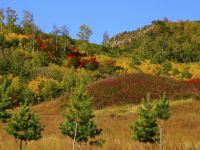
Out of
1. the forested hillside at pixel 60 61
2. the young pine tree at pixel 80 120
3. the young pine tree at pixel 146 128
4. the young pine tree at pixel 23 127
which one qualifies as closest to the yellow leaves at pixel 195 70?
the forested hillside at pixel 60 61

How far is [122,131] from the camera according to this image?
29078 mm

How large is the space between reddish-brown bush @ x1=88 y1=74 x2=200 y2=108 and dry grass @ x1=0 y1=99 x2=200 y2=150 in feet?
14.2

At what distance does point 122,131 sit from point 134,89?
2699 cm

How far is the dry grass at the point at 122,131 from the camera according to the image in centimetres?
2089

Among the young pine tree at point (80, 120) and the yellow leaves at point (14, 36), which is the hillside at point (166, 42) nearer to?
the yellow leaves at point (14, 36)

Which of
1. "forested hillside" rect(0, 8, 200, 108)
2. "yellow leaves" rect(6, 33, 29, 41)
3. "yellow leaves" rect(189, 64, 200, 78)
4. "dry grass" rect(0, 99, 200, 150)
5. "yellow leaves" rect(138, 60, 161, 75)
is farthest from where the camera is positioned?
"yellow leaves" rect(6, 33, 29, 41)

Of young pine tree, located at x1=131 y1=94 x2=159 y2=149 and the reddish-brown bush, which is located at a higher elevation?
the reddish-brown bush

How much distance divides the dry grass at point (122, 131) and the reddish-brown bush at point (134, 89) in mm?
4322

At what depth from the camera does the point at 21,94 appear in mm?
62688

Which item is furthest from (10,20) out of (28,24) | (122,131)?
(122,131)

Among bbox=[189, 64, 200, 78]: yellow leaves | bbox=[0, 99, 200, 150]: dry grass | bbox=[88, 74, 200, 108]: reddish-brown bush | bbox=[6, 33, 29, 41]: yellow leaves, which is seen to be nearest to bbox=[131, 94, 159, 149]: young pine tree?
bbox=[0, 99, 200, 150]: dry grass

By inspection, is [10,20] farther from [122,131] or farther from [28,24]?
[122,131]

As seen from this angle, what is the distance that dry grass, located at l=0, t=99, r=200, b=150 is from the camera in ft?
68.5

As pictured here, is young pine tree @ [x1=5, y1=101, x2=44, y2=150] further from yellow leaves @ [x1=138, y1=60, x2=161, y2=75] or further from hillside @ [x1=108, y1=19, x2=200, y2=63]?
hillside @ [x1=108, y1=19, x2=200, y2=63]
